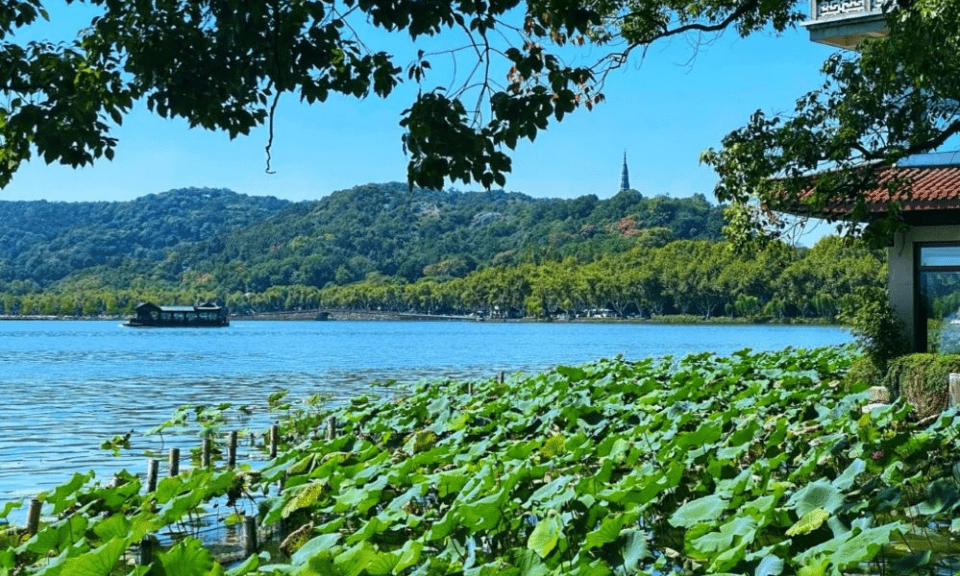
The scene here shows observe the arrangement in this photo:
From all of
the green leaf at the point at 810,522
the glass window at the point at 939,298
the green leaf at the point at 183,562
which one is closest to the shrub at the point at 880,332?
the glass window at the point at 939,298

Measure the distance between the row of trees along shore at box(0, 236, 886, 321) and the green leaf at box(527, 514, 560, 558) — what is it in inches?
2568

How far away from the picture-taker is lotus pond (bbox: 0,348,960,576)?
218 inches

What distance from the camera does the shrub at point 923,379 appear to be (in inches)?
588

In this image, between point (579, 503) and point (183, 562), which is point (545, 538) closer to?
point (579, 503)

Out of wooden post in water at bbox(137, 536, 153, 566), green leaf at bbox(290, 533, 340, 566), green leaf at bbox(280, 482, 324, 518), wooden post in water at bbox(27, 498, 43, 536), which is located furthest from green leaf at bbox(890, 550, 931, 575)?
wooden post in water at bbox(27, 498, 43, 536)

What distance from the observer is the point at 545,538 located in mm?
6188

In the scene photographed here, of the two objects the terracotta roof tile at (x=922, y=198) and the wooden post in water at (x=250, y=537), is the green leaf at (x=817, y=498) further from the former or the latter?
the terracotta roof tile at (x=922, y=198)

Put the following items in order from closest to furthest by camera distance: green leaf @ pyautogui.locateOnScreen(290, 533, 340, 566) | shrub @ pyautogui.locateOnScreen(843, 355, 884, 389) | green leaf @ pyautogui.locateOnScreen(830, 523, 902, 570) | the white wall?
green leaf @ pyautogui.locateOnScreen(830, 523, 902, 570) → green leaf @ pyautogui.locateOnScreen(290, 533, 340, 566) → shrub @ pyautogui.locateOnScreen(843, 355, 884, 389) → the white wall

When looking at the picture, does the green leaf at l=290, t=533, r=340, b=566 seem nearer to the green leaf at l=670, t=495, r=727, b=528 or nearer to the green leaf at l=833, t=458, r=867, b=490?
the green leaf at l=670, t=495, r=727, b=528

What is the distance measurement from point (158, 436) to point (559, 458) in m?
12.6

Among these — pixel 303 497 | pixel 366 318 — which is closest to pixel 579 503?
pixel 303 497

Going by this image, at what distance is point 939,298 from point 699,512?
1284 cm

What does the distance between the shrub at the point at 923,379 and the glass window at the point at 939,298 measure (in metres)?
1.60

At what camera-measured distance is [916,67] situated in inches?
439
